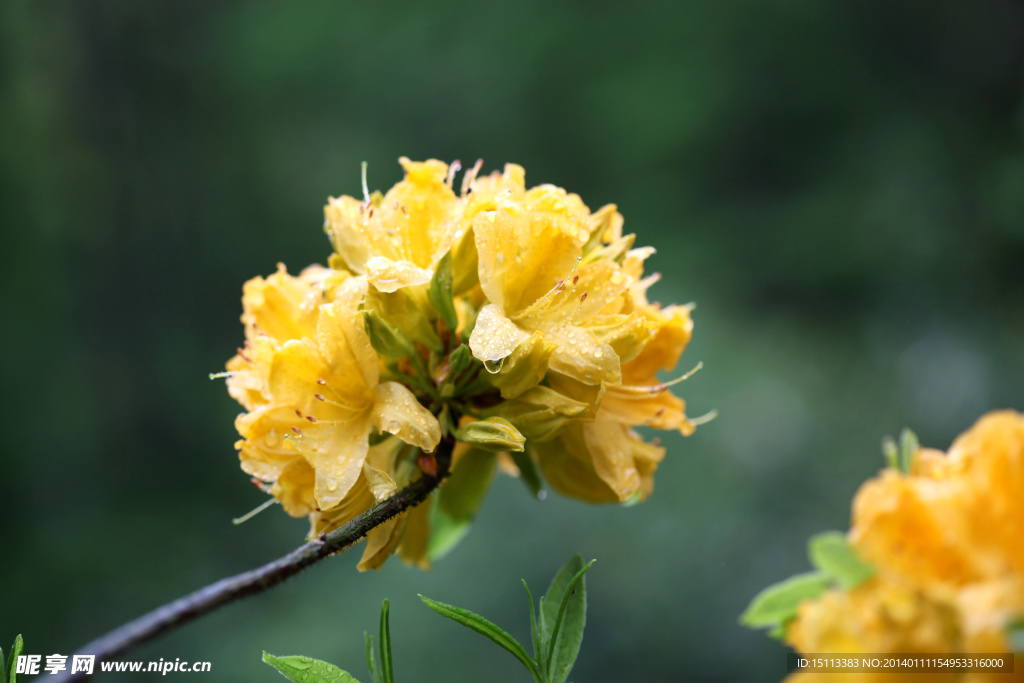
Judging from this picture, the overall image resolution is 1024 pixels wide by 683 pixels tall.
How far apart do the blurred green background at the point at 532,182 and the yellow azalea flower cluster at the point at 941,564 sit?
81.2 inches

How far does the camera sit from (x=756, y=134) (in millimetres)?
3822

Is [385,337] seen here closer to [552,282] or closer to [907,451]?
[552,282]

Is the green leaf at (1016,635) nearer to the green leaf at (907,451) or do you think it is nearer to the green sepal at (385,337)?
the green leaf at (907,451)

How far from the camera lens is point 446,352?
79 cm

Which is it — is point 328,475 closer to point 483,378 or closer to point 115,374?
point 483,378

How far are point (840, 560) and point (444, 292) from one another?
43 cm

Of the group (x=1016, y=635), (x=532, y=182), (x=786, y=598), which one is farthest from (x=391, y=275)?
(x=532, y=182)

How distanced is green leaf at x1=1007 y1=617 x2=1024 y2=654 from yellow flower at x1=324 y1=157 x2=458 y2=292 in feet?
1.90

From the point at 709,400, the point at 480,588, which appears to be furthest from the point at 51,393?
the point at 709,400

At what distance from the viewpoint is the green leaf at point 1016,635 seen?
1.32 ft

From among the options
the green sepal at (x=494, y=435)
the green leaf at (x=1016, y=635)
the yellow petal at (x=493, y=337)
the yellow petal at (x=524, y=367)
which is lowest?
the green leaf at (x=1016, y=635)

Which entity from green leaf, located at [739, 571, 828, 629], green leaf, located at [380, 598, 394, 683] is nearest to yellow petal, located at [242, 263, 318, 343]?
green leaf, located at [380, 598, 394, 683]

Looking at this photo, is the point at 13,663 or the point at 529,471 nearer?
the point at 13,663

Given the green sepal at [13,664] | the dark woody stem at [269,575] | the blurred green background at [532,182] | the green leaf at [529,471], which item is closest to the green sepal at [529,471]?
the green leaf at [529,471]
